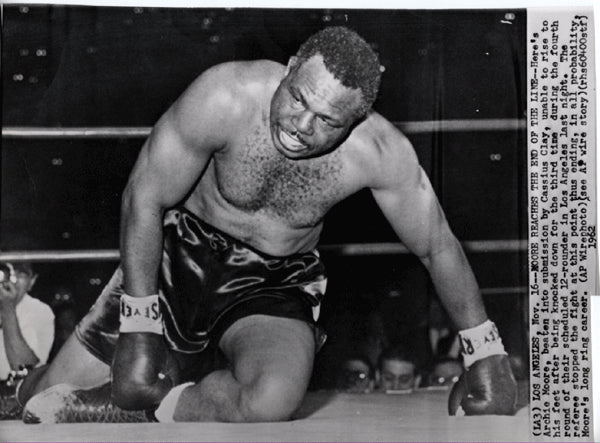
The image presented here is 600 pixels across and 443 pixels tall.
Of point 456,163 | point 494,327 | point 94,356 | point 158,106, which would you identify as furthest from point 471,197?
point 94,356

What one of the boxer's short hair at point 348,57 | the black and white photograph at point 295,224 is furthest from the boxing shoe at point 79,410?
the boxer's short hair at point 348,57

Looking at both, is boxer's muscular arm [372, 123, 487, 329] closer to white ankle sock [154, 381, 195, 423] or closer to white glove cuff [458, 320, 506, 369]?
white glove cuff [458, 320, 506, 369]

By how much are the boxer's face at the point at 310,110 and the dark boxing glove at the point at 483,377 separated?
0.35m

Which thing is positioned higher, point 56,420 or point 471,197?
point 471,197

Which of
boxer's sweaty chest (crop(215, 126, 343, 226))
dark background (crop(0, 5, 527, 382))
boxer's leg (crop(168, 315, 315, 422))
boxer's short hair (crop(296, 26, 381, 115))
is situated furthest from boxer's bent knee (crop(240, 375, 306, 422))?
boxer's short hair (crop(296, 26, 381, 115))

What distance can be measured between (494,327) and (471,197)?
0.19m

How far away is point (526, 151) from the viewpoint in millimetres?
1061

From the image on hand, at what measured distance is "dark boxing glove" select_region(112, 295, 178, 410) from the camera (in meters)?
1.02

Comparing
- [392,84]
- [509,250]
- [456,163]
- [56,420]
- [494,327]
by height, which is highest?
[392,84]

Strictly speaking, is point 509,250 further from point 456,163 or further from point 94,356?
point 94,356

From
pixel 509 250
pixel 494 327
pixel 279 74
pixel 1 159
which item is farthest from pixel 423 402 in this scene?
pixel 1 159

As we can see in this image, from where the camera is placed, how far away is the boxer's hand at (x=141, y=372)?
102 cm

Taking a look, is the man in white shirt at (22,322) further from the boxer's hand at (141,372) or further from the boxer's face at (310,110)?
the boxer's face at (310,110)

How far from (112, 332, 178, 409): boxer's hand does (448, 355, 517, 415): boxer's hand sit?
1.34 feet
